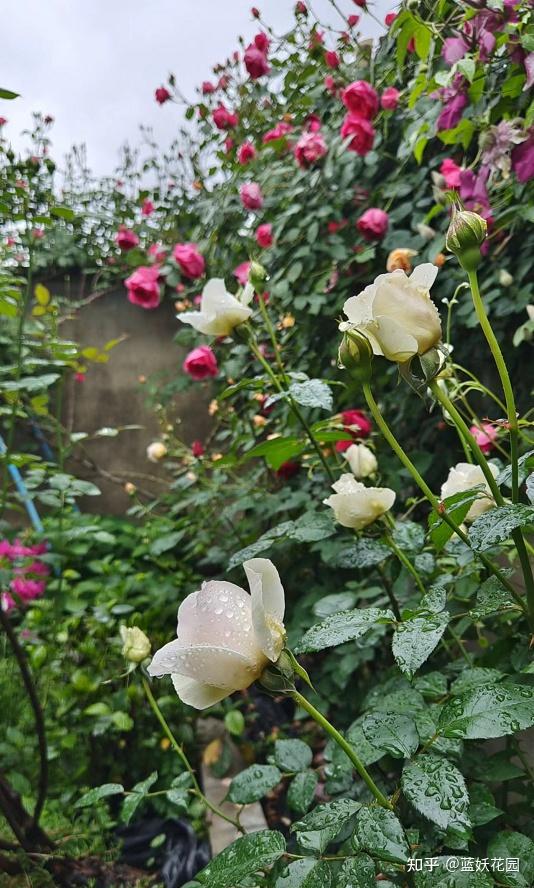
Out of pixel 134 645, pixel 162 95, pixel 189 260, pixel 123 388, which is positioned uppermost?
pixel 162 95

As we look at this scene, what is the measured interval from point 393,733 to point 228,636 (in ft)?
0.52

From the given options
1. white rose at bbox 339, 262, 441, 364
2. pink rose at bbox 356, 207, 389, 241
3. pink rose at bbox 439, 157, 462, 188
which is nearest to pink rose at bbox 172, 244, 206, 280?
pink rose at bbox 356, 207, 389, 241

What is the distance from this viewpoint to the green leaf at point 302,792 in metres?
0.63

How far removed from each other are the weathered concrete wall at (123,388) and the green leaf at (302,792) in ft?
8.79

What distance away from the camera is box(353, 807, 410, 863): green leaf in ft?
1.23

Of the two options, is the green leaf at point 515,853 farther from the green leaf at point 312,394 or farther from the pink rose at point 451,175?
the pink rose at point 451,175

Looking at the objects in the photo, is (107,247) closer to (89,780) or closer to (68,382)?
(68,382)

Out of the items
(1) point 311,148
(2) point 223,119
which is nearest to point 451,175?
(1) point 311,148

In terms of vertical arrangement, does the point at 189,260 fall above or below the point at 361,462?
above

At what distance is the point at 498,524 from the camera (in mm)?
429

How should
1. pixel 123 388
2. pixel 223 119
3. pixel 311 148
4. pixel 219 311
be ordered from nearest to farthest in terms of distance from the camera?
pixel 219 311 < pixel 311 148 < pixel 223 119 < pixel 123 388

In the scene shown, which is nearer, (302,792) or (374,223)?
(302,792)

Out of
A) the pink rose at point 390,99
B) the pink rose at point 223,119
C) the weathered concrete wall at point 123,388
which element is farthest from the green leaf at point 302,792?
the weathered concrete wall at point 123,388

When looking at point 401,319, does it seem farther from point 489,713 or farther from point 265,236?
point 265,236
